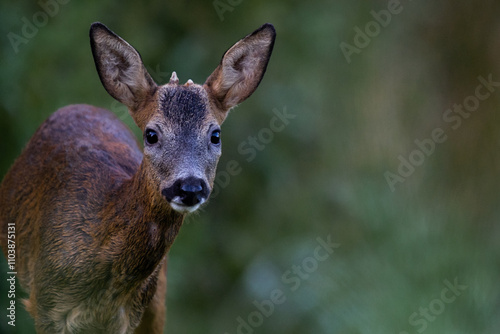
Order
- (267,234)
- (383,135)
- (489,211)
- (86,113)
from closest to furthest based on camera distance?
(489,211) → (383,135) → (86,113) → (267,234)

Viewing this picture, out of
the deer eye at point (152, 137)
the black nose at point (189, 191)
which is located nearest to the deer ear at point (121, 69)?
the deer eye at point (152, 137)

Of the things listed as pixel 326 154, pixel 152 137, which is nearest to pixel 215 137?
pixel 152 137

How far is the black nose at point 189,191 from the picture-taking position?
451 centimetres

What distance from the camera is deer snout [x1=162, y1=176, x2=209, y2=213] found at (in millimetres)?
4512

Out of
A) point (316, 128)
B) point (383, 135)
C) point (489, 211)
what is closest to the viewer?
point (489, 211)

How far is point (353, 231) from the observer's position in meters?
4.99

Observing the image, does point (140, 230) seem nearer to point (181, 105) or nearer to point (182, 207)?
point (182, 207)

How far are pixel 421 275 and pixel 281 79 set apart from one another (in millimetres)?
4186

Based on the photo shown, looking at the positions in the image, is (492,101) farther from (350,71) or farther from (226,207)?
(226,207)

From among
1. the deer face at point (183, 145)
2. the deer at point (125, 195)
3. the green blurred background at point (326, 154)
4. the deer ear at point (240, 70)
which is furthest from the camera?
the deer ear at point (240, 70)

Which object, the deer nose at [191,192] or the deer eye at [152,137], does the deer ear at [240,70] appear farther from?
the deer nose at [191,192]

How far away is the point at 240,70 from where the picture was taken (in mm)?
5266

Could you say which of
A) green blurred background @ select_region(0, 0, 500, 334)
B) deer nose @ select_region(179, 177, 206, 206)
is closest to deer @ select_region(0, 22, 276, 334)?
deer nose @ select_region(179, 177, 206, 206)

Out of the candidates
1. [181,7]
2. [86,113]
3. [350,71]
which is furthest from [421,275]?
[181,7]
